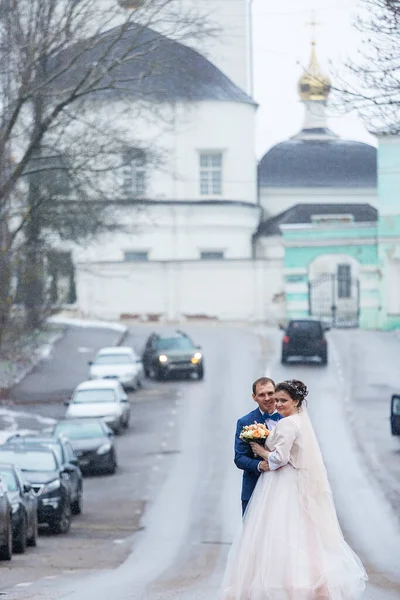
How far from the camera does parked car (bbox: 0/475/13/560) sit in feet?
58.6

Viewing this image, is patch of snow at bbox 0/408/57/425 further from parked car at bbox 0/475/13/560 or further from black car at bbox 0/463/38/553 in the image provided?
parked car at bbox 0/475/13/560

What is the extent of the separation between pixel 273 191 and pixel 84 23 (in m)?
47.2

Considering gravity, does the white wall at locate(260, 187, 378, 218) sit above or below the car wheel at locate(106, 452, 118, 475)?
above

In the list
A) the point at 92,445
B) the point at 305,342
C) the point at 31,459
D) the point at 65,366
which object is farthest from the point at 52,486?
the point at 65,366

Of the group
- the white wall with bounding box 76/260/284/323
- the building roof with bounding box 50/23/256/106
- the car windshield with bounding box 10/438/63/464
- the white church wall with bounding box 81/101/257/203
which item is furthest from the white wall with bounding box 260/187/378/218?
the car windshield with bounding box 10/438/63/464

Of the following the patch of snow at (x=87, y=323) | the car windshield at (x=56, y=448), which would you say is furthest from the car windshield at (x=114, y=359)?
the car windshield at (x=56, y=448)

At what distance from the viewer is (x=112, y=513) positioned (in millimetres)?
25281

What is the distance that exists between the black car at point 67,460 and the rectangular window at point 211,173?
47357mm

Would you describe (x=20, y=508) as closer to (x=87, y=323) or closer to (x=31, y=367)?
(x=31, y=367)

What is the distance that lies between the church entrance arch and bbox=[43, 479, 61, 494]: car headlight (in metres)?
42.7

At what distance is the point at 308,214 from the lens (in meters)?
74.9

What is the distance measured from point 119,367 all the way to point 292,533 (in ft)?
115

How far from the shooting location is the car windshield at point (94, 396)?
37625 millimetres

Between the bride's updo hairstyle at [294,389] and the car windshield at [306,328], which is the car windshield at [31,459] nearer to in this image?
the bride's updo hairstyle at [294,389]
